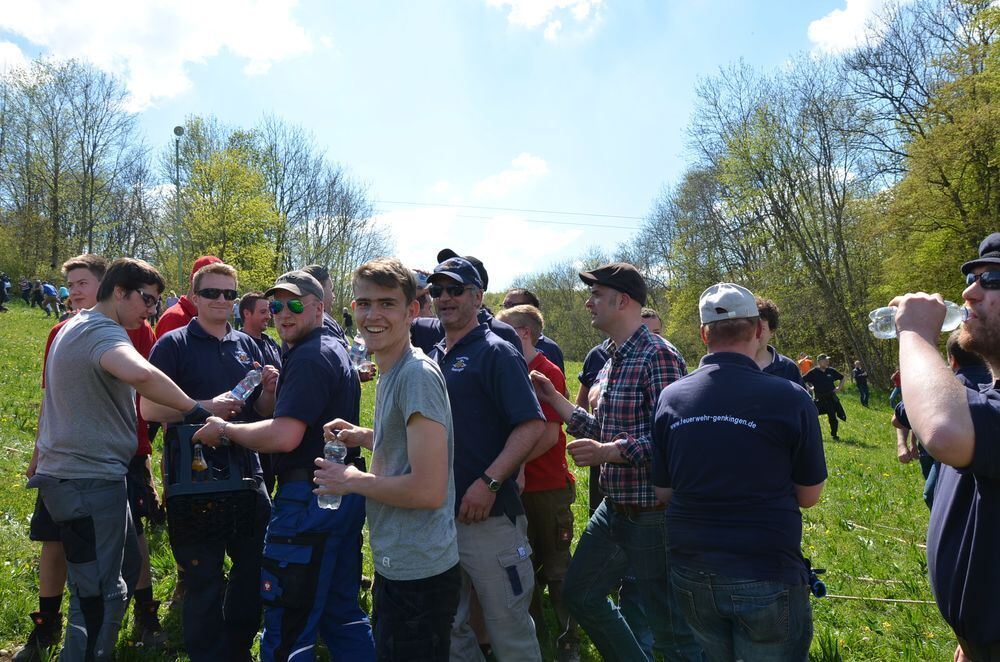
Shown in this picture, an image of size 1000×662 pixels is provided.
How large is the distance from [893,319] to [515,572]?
2.01 metres

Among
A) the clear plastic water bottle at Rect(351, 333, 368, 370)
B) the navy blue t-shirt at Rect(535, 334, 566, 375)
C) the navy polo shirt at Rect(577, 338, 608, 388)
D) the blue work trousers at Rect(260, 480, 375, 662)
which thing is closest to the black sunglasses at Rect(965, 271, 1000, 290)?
the navy polo shirt at Rect(577, 338, 608, 388)

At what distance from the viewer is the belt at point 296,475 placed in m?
3.16

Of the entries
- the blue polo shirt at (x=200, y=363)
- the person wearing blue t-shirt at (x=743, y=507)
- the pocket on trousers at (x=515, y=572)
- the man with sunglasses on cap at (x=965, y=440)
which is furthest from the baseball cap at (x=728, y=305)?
the blue polo shirt at (x=200, y=363)

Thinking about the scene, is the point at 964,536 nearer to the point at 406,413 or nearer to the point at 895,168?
the point at 406,413

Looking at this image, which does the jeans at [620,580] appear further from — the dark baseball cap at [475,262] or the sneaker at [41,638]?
the sneaker at [41,638]

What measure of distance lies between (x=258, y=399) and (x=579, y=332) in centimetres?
5424

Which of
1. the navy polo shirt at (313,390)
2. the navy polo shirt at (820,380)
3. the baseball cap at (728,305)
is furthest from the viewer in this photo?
the navy polo shirt at (820,380)

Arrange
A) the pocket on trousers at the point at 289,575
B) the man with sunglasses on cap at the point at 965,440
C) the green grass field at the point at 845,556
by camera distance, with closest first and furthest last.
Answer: the man with sunglasses on cap at the point at 965,440
the pocket on trousers at the point at 289,575
the green grass field at the point at 845,556

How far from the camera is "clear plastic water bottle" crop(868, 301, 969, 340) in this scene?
7.04 feet

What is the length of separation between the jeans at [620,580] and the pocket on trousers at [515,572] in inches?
20.8

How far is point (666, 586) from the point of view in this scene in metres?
3.40

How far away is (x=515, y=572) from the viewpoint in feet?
10.2

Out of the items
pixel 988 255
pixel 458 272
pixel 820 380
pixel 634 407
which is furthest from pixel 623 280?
pixel 820 380

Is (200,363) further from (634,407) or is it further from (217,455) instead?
(634,407)
